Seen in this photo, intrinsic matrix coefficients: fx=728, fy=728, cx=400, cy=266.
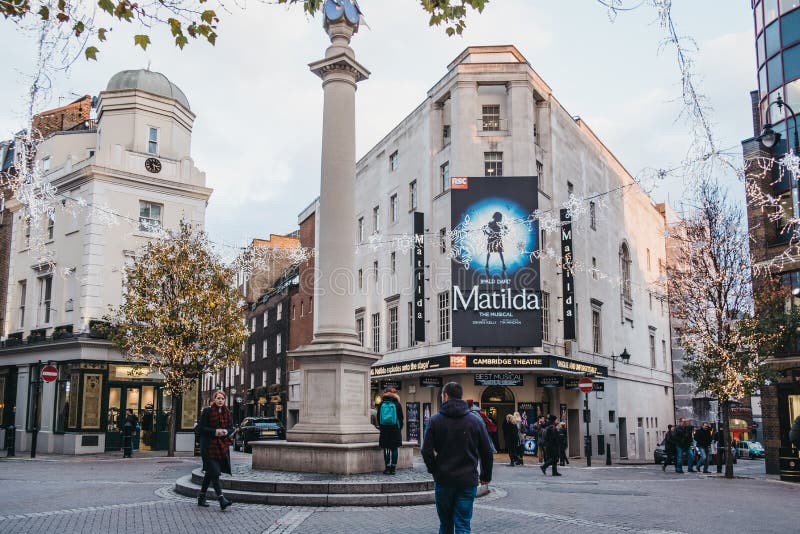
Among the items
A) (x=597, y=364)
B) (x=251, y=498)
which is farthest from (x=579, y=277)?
(x=251, y=498)

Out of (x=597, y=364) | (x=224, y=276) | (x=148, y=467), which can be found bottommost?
(x=148, y=467)

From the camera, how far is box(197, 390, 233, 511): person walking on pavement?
1136cm

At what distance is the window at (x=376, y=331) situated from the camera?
39556mm

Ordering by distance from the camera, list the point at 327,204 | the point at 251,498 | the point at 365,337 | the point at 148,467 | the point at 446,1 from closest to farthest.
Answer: the point at 446,1 → the point at 251,498 → the point at 327,204 → the point at 148,467 → the point at 365,337

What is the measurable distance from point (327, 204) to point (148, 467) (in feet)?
33.8

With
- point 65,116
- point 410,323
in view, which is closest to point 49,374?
point 410,323

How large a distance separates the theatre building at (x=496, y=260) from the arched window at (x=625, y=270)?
157 centimetres

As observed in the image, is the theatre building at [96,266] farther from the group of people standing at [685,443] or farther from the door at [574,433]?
the group of people standing at [685,443]

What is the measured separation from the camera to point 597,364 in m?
36.7

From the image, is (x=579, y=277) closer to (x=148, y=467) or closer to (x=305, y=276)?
(x=305, y=276)

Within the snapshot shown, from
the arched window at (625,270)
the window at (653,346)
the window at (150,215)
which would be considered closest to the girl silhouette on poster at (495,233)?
the window at (150,215)

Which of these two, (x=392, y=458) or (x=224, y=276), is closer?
(x=392, y=458)

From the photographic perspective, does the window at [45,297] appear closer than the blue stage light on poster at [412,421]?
Yes

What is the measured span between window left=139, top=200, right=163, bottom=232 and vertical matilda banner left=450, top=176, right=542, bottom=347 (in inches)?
501
